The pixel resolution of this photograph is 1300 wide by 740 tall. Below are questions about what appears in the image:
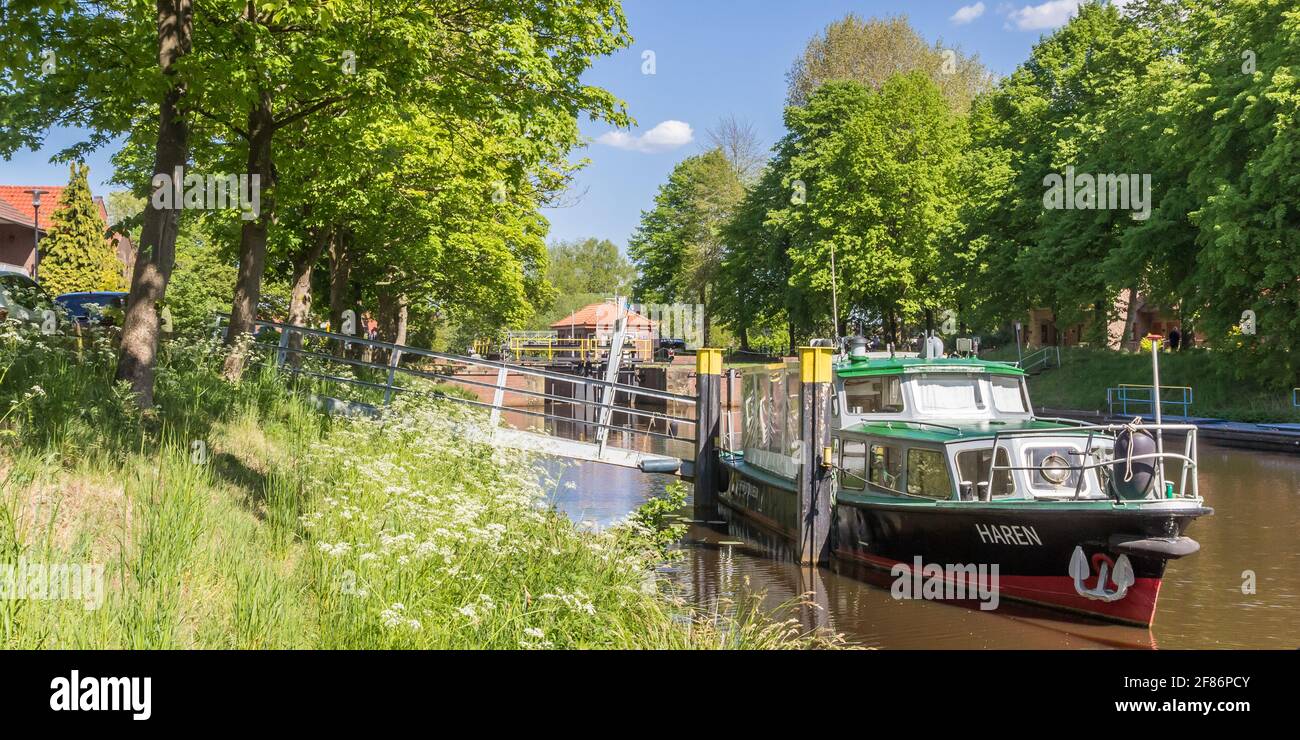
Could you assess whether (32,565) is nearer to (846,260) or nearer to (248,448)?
(248,448)

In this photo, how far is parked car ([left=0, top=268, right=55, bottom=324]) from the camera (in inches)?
634

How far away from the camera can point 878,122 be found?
49.8 metres

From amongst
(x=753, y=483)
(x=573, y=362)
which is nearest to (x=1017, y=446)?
(x=753, y=483)

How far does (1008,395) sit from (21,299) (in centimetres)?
1619

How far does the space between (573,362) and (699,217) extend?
17.7 m

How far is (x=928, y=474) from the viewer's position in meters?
13.4

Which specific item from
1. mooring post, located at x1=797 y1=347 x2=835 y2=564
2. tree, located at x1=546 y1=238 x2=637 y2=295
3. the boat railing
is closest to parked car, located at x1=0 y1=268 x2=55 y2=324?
mooring post, located at x1=797 y1=347 x2=835 y2=564

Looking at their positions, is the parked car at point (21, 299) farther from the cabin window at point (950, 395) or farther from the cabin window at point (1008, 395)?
the cabin window at point (1008, 395)

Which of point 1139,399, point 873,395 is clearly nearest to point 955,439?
point 873,395

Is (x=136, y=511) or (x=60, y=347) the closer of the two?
(x=136, y=511)
